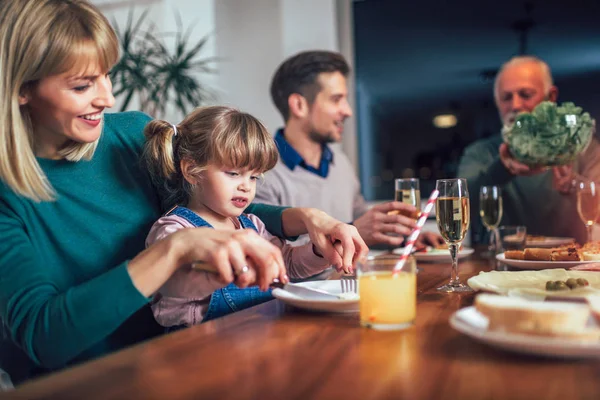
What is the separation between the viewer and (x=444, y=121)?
4785mm

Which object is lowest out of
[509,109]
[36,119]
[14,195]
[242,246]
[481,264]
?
[481,264]

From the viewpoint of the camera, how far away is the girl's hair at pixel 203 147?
5.10ft

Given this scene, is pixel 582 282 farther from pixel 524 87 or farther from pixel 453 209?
pixel 524 87

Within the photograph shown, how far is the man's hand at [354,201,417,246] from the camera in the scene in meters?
1.96

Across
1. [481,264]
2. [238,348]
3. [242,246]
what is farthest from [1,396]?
[481,264]

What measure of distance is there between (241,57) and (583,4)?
2.53 meters

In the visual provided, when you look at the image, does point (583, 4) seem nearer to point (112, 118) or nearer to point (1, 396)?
point (112, 118)

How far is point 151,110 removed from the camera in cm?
431

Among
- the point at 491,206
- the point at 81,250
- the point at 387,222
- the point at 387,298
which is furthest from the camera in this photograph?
the point at 491,206

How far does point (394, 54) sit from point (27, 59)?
398 centimetres

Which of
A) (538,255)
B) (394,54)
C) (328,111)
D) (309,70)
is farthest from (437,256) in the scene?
(394,54)

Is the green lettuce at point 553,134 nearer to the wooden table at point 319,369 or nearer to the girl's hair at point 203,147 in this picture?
the girl's hair at point 203,147

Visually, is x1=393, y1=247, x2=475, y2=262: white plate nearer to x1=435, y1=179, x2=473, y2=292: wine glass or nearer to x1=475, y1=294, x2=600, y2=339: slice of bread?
x1=435, y1=179, x2=473, y2=292: wine glass

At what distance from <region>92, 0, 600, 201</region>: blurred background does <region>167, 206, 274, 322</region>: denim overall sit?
2.79 metres
